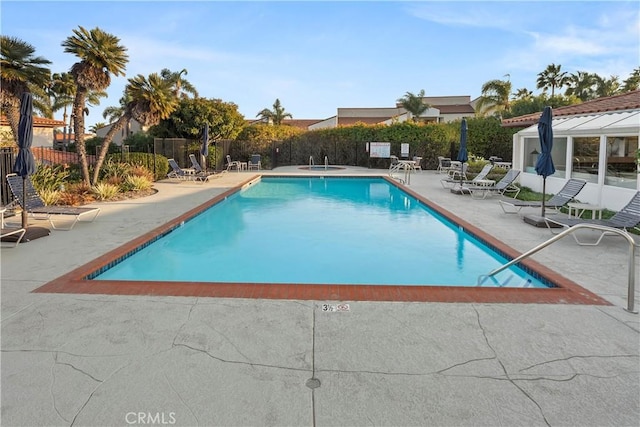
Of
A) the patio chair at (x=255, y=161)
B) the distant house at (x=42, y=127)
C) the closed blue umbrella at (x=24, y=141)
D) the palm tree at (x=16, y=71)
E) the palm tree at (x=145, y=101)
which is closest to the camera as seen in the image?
the closed blue umbrella at (x=24, y=141)

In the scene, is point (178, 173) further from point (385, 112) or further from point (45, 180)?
point (385, 112)

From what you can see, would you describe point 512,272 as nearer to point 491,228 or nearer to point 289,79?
point 491,228

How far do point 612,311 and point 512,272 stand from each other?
1.98 m

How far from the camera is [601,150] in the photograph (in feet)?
35.1

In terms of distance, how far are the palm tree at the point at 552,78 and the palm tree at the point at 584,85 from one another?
1137mm

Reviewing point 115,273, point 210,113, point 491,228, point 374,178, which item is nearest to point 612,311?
point 491,228

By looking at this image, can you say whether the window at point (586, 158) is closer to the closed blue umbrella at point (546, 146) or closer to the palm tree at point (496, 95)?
the closed blue umbrella at point (546, 146)

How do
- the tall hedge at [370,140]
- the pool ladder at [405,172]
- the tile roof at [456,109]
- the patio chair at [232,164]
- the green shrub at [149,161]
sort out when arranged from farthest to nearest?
1. the tile roof at [456,109]
2. the tall hedge at [370,140]
3. the patio chair at [232,164]
4. the pool ladder at [405,172]
5. the green shrub at [149,161]

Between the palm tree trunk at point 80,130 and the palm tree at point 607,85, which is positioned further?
the palm tree at point 607,85

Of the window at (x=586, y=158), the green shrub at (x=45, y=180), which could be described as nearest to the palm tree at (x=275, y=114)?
the green shrub at (x=45, y=180)

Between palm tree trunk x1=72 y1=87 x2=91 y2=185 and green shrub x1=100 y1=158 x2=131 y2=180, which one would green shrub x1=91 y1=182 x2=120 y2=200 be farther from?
green shrub x1=100 y1=158 x2=131 y2=180

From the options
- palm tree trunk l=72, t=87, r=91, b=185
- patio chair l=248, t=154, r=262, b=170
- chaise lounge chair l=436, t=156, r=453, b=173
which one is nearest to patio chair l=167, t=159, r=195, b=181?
palm tree trunk l=72, t=87, r=91, b=185

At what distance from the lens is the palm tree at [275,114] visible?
46.6 m

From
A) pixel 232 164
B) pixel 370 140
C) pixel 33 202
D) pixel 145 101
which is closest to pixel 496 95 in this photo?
pixel 370 140
